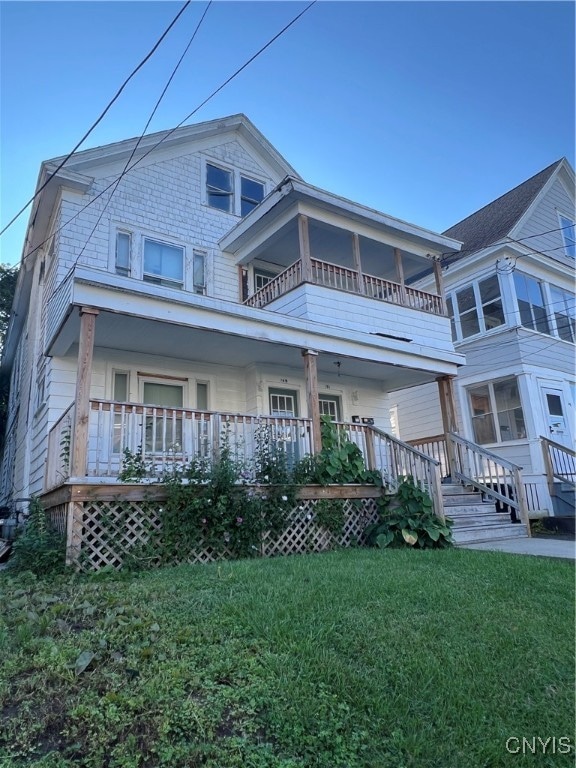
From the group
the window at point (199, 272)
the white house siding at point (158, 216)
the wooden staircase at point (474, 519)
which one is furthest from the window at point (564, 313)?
the window at point (199, 272)

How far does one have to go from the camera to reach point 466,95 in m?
10.3

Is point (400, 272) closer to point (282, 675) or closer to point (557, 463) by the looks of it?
point (557, 463)

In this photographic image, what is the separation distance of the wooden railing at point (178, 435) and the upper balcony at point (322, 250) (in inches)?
110

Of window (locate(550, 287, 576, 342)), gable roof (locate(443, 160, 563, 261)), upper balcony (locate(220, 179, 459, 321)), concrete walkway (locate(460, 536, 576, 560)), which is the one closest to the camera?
concrete walkway (locate(460, 536, 576, 560))

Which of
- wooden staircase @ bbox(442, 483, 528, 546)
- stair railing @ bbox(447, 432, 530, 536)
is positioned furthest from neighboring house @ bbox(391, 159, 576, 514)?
wooden staircase @ bbox(442, 483, 528, 546)

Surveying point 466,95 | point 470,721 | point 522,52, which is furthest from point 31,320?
point 470,721

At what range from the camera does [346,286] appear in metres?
11.1

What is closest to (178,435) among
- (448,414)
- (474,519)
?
(474,519)

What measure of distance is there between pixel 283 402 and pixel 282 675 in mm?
8399

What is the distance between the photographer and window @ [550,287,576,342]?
50.3 ft

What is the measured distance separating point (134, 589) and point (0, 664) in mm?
1691

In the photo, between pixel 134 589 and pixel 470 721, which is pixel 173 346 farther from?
pixel 470 721

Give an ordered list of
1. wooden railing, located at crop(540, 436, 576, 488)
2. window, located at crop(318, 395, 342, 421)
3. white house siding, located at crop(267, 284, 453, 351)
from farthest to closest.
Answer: wooden railing, located at crop(540, 436, 576, 488) → window, located at crop(318, 395, 342, 421) → white house siding, located at crop(267, 284, 453, 351)

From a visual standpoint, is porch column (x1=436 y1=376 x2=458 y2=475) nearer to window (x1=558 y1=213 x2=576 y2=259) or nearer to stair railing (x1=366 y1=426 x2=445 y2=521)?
stair railing (x1=366 y1=426 x2=445 y2=521)
